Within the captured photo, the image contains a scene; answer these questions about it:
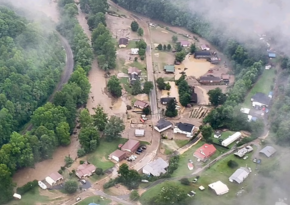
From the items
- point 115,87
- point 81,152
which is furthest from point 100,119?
point 115,87

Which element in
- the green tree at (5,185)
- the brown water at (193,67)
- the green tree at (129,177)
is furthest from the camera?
the brown water at (193,67)

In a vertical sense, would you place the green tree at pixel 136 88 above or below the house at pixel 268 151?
below

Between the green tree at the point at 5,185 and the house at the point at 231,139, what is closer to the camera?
the green tree at the point at 5,185

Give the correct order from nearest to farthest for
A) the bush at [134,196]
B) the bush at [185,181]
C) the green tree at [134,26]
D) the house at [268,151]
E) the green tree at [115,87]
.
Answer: the bush at [134,196] < the bush at [185,181] < the house at [268,151] < the green tree at [115,87] < the green tree at [134,26]

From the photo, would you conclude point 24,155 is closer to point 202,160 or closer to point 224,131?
point 202,160

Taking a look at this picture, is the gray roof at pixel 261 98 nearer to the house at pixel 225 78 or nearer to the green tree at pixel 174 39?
the house at pixel 225 78

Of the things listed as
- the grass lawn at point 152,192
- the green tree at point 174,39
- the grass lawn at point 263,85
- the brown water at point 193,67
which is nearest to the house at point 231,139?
the grass lawn at point 263,85

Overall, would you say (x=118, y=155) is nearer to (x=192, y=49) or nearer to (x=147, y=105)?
(x=147, y=105)
